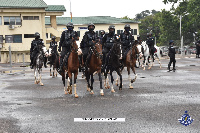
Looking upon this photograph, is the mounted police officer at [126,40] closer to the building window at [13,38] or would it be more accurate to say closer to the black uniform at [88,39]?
the black uniform at [88,39]

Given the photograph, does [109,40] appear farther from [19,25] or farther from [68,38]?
[19,25]

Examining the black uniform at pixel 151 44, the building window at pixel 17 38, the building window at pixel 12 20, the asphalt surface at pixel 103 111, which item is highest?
the building window at pixel 12 20

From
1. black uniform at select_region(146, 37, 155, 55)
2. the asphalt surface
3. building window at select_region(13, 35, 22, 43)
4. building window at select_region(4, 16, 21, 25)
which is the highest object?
building window at select_region(4, 16, 21, 25)

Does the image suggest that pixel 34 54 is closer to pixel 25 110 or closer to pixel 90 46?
pixel 90 46

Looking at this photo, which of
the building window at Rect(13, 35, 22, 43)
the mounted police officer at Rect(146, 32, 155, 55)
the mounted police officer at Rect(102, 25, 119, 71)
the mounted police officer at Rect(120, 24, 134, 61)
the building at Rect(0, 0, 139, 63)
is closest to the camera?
the mounted police officer at Rect(102, 25, 119, 71)

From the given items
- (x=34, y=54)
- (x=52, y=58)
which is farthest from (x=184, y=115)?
(x=52, y=58)

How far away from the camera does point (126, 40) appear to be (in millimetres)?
16578

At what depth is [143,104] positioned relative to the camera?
10930mm

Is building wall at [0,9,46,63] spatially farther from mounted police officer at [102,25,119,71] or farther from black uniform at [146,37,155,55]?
mounted police officer at [102,25,119,71]

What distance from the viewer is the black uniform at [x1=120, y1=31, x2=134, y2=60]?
16.5 metres

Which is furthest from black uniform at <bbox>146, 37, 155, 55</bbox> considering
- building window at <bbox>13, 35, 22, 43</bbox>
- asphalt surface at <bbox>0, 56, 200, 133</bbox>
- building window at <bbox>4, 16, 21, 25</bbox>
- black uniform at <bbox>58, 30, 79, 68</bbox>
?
building window at <bbox>4, 16, 21, 25</bbox>

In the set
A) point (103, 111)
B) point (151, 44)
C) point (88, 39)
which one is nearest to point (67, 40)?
point (88, 39)

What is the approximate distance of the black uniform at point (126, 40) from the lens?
16500 millimetres

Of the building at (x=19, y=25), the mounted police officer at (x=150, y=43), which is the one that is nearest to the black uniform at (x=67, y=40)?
the mounted police officer at (x=150, y=43)
